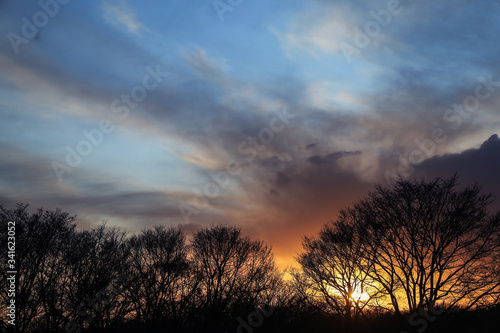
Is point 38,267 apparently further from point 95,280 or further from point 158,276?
point 158,276

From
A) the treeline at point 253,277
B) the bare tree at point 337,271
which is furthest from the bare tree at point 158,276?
the bare tree at point 337,271

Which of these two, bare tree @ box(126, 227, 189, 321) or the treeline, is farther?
bare tree @ box(126, 227, 189, 321)

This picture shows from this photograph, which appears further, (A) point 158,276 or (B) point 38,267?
(A) point 158,276

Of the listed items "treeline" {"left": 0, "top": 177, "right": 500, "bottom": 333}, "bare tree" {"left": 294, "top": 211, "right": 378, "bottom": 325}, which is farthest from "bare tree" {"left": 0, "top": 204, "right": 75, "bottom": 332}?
"bare tree" {"left": 294, "top": 211, "right": 378, "bottom": 325}

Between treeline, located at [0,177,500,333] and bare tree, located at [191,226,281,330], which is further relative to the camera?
bare tree, located at [191,226,281,330]

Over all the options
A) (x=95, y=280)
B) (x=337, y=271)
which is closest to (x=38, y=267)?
(x=95, y=280)

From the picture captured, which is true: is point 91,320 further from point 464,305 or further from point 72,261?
point 464,305

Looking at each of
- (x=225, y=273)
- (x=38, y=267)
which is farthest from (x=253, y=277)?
(x=38, y=267)

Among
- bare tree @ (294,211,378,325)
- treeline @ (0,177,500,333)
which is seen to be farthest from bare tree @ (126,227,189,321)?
bare tree @ (294,211,378,325)

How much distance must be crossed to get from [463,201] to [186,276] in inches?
1543

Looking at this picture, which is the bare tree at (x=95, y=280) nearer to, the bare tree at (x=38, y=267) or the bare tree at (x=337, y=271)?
the bare tree at (x=38, y=267)

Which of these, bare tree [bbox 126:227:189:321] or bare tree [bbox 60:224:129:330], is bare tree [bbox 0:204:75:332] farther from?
bare tree [bbox 126:227:189:321]

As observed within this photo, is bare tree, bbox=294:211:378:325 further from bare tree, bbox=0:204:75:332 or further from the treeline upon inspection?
bare tree, bbox=0:204:75:332

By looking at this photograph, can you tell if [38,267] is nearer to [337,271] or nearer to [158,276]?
[158,276]
